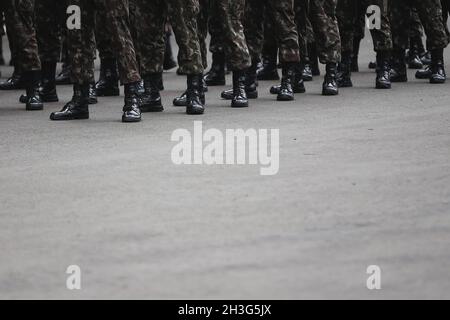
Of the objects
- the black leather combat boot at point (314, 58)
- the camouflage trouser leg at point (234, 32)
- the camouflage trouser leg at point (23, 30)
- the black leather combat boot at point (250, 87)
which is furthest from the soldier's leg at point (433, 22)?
the camouflage trouser leg at point (23, 30)

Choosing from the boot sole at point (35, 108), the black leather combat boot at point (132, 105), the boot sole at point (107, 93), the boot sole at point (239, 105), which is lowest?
the boot sole at point (107, 93)

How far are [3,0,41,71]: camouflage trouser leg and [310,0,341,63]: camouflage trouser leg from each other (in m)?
2.59

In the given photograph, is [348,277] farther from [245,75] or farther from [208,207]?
[245,75]

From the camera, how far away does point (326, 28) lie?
425 inches

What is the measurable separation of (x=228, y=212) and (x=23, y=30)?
4551mm

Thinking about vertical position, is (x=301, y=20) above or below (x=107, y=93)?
above

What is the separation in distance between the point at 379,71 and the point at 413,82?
0.71 meters

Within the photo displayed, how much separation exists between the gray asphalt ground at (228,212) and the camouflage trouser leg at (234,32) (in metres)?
0.75

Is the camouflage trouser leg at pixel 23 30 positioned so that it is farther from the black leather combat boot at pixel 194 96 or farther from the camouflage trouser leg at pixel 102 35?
the black leather combat boot at pixel 194 96

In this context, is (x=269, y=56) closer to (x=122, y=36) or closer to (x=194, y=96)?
(x=194, y=96)

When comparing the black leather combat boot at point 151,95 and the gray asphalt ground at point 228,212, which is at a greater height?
the gray asphalt ground at point 228,212

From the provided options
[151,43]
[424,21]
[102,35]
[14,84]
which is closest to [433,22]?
[424,21]

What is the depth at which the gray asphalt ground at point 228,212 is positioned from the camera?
4574mm
